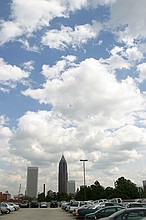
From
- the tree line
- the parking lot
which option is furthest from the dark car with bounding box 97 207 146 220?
the tree line

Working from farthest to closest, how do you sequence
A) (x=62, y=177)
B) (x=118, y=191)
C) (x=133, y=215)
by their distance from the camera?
(x=62, y=177) → (x=118, y=191) → (x=133, y=215)

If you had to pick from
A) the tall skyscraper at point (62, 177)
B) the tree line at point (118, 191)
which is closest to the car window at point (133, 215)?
the tree line at point (118, 191)

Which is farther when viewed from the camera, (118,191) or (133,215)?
(118,191)

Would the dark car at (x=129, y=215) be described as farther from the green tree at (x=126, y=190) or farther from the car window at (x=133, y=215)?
the green tree at (x=126, y=190)

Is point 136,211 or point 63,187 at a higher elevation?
point 63,187

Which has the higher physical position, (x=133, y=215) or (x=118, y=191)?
(x=118, y=191)

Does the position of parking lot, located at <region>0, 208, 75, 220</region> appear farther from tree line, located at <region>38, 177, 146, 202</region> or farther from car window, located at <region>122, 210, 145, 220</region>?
tree line, located at <region>38, 177, 146, 202</region>

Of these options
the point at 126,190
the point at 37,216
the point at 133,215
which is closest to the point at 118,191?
the point at 126,190

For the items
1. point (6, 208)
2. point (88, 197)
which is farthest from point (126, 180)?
point (6, 208)

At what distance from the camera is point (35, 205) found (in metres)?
75.6

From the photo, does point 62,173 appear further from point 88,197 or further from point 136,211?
point 136,211

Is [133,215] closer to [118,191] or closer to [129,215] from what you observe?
[129,215]

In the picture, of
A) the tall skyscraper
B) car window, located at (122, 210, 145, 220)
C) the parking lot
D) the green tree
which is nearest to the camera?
car window, located at (122, 210, 145, 220)

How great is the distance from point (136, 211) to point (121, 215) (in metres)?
0.68
